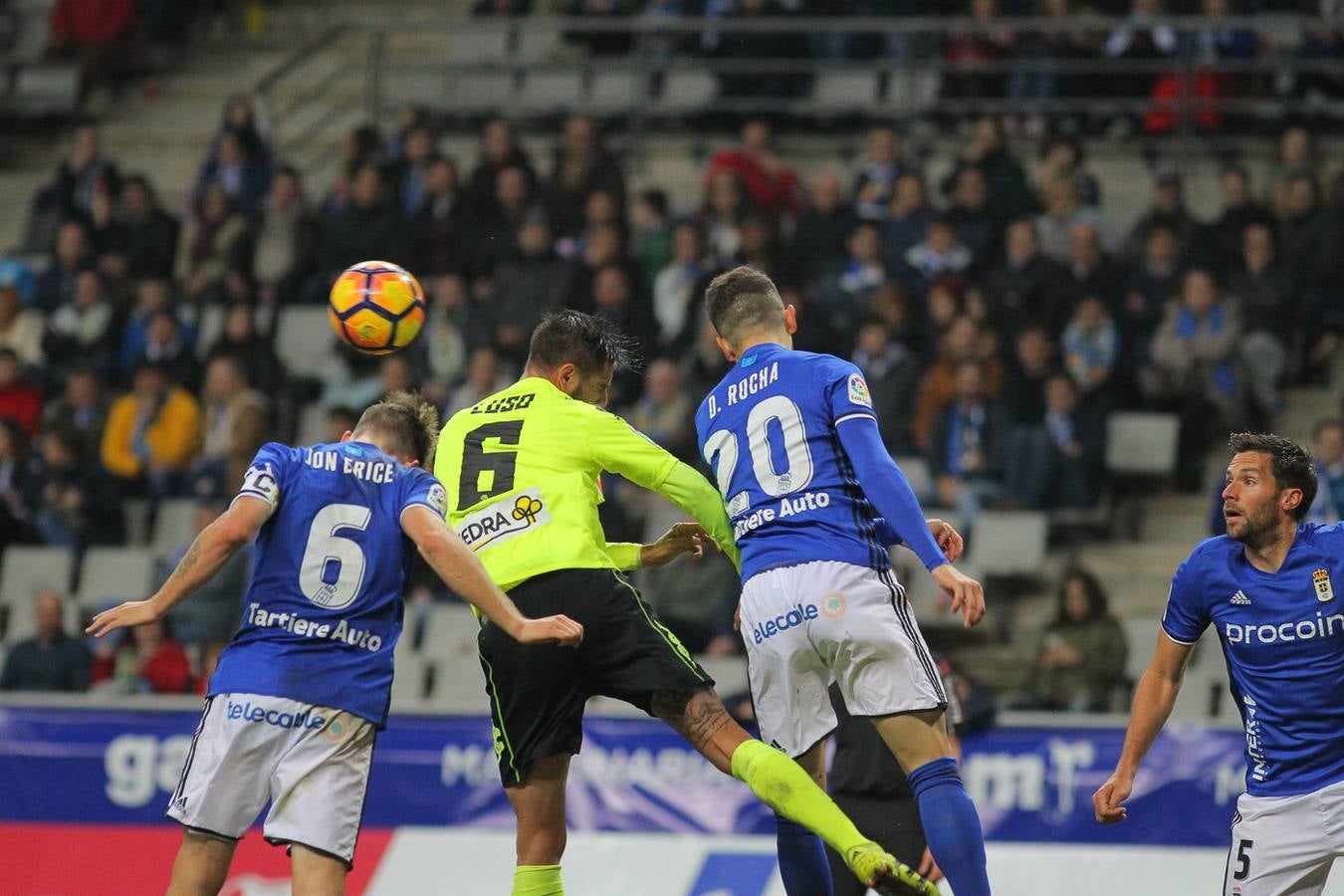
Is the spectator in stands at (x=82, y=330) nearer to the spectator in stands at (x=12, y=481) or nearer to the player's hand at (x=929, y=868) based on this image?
the spectator in stands at (x=12, y=481)

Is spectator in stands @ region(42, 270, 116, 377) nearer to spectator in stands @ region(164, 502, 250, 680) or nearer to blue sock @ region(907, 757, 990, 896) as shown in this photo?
spectator in stands @ region(164, 502, 250, 680)

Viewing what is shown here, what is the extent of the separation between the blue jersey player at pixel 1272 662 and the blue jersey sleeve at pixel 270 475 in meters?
3.18

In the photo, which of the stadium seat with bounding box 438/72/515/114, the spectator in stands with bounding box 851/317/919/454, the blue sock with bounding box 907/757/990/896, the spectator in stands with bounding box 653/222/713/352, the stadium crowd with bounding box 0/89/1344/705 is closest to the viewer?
the blue sock with bounding box 907/757/990/896

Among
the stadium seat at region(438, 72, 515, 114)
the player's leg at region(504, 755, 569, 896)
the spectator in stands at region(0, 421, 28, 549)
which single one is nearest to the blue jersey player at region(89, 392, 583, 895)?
the player's leg at region(504, 755, 569, 896)

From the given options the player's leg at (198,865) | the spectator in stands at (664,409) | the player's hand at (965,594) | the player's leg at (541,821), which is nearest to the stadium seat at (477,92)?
the spectator in stands at (664,409)

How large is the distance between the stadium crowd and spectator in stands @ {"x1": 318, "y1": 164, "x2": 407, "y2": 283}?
1.1 inches

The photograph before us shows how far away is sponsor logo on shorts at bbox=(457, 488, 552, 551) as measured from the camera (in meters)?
6.96

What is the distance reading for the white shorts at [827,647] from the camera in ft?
21.4

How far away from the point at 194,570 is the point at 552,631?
4.07 feet

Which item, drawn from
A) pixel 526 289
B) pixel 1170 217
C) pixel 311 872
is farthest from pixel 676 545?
pixel 1170 217

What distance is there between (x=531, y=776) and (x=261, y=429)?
27.8 feet

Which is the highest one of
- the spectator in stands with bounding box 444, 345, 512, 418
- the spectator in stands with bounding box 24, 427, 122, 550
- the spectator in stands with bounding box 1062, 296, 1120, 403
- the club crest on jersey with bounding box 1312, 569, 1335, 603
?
the spectator in stands with bounding box 1062, 296, 1120, 403

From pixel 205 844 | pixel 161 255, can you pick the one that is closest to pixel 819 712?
pixel 205 844

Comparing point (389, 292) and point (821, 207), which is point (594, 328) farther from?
point (821, 207)
